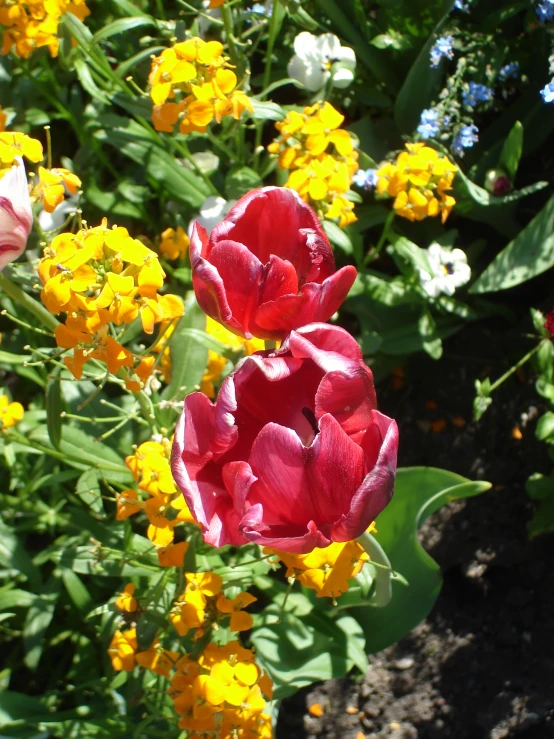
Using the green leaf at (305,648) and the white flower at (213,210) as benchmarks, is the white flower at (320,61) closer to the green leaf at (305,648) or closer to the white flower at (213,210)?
the white flower at (213,210)

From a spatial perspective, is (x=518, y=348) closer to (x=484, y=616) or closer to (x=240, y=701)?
(x=484, y=616)

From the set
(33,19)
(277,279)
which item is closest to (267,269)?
(277,279)

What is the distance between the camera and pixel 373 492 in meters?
1.00

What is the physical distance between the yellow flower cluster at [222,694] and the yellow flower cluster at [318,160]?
109cm

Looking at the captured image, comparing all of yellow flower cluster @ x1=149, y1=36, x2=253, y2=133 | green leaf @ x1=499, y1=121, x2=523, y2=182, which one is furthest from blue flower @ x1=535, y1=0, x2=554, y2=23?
yellow flower cluster @ x1=149, y1=36, x2=253, y2=133

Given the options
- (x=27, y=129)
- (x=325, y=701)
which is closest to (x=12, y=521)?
(x=325, y=701)

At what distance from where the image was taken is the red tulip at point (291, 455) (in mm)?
1031

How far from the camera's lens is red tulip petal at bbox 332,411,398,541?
1001mm

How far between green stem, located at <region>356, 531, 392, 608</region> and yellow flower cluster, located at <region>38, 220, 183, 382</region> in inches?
21.7

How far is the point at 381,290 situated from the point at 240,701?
1.31 meters

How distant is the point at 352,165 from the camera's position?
1962mm

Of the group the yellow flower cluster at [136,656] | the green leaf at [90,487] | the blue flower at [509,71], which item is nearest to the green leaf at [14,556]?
the green leaf at [90,487]

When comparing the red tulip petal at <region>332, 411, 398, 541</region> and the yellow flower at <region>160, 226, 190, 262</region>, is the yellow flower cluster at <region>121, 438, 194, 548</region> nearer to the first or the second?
the red tulip petal at <region>332, 411, 398, 541</region>

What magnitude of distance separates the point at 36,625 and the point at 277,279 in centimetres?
137
